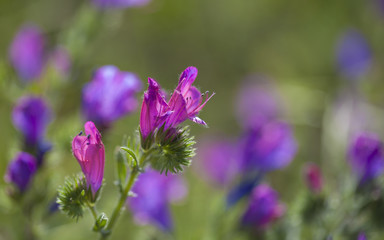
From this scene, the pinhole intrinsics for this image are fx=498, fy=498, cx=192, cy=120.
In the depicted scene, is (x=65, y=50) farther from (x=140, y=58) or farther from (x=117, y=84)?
(x=140, y=58)

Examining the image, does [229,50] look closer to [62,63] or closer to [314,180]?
[62,63]

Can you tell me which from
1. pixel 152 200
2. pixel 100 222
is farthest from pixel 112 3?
pixel 100 222

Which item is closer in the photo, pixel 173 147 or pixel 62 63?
pixel 173 147

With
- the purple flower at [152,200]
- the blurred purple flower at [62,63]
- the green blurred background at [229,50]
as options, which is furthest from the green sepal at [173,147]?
the green blurred background at [229,50]

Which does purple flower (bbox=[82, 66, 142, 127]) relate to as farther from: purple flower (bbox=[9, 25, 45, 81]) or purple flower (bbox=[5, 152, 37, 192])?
purple flower (bbox=[9, 25, 45, 81])

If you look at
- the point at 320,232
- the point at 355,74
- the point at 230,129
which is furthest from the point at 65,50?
the point at 355,74

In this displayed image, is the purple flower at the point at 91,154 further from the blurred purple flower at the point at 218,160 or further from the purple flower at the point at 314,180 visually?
the blurred purple flower at the point at 218,160
